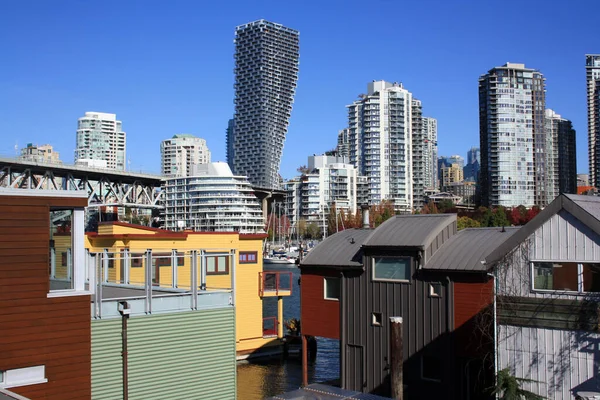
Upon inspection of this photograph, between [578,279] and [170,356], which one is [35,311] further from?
[578,279]

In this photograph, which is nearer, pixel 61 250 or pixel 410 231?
pixel 61 250

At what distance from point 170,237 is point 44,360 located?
21124mm

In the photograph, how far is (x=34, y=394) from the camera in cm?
1377

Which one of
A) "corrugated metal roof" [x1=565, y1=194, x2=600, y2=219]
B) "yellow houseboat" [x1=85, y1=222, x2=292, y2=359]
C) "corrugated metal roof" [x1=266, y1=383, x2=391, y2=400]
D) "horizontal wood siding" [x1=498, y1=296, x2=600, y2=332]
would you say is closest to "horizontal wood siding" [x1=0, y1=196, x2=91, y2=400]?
"corrugated metal roof" [x1=266, y1=383, x2=391, y2=400]

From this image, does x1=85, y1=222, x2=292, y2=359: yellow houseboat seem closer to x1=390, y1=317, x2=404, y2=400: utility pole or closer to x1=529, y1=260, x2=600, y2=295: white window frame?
x1=390, y1=317, x2=404, y2=400: utility pole

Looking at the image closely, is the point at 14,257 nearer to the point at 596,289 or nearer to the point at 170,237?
the point at 596,289

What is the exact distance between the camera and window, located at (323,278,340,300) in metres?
27.6

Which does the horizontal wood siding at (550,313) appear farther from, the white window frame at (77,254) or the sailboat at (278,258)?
the sailboat at (278,258)

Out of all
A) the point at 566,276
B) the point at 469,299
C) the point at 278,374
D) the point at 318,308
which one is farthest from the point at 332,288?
the point at 566,276

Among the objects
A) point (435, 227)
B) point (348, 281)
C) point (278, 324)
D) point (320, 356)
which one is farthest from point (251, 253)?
point (435, 227)

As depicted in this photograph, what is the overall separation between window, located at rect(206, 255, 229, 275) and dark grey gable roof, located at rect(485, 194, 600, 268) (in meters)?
18.3

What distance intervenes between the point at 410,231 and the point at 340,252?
12.9ft

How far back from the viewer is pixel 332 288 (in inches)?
1096

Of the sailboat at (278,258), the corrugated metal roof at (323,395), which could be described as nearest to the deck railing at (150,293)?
the corrugated metal roof at (323,395)
